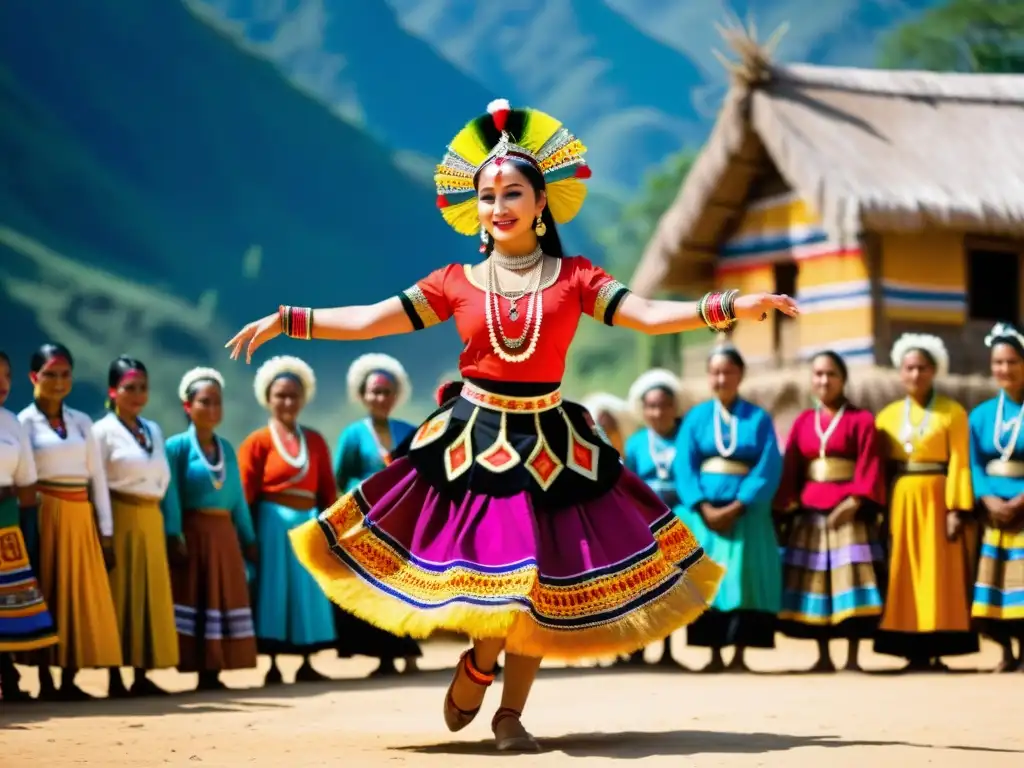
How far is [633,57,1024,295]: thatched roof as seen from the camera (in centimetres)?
1469

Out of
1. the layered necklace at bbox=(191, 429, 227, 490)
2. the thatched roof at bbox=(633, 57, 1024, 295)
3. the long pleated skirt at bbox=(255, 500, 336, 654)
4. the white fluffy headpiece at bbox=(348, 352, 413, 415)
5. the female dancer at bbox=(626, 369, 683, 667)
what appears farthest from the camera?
the thatched roof at bbox=(633, 57, 1024, 295)

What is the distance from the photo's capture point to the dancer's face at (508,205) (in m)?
6.11

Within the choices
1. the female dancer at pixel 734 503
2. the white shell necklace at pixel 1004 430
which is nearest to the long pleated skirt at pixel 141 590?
the female dancer at pixel 734 503

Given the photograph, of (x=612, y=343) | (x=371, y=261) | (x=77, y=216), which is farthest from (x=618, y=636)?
(x=612, y=343)

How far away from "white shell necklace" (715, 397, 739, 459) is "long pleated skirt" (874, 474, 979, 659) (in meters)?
1.05

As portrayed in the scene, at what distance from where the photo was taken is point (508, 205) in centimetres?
611

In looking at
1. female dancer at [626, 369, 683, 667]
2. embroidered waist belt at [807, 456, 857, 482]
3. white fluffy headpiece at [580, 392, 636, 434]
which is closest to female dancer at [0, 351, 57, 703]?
white fluffy headpiece at [580, 392, 636, 434]

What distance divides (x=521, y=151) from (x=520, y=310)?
629mm

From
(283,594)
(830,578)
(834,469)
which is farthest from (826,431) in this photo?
(283,594)

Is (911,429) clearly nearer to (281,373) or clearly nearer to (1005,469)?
(1005,469)

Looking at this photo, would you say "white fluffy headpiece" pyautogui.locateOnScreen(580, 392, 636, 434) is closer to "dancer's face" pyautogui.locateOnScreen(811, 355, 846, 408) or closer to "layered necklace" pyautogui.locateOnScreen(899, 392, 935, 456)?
"dancer's face" pyautogui.locateOnScreen(811, 355, 846, 408)

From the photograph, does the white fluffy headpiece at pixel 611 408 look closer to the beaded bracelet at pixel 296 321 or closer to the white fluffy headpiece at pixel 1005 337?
the white fluffy headpiece at pixel 1005 337

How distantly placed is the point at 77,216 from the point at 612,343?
1189 centimetres

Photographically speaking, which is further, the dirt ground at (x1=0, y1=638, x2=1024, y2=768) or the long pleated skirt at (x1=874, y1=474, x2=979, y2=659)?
the long pleated skirt at (x1=874, y1=474, x2=979, y2=659)
